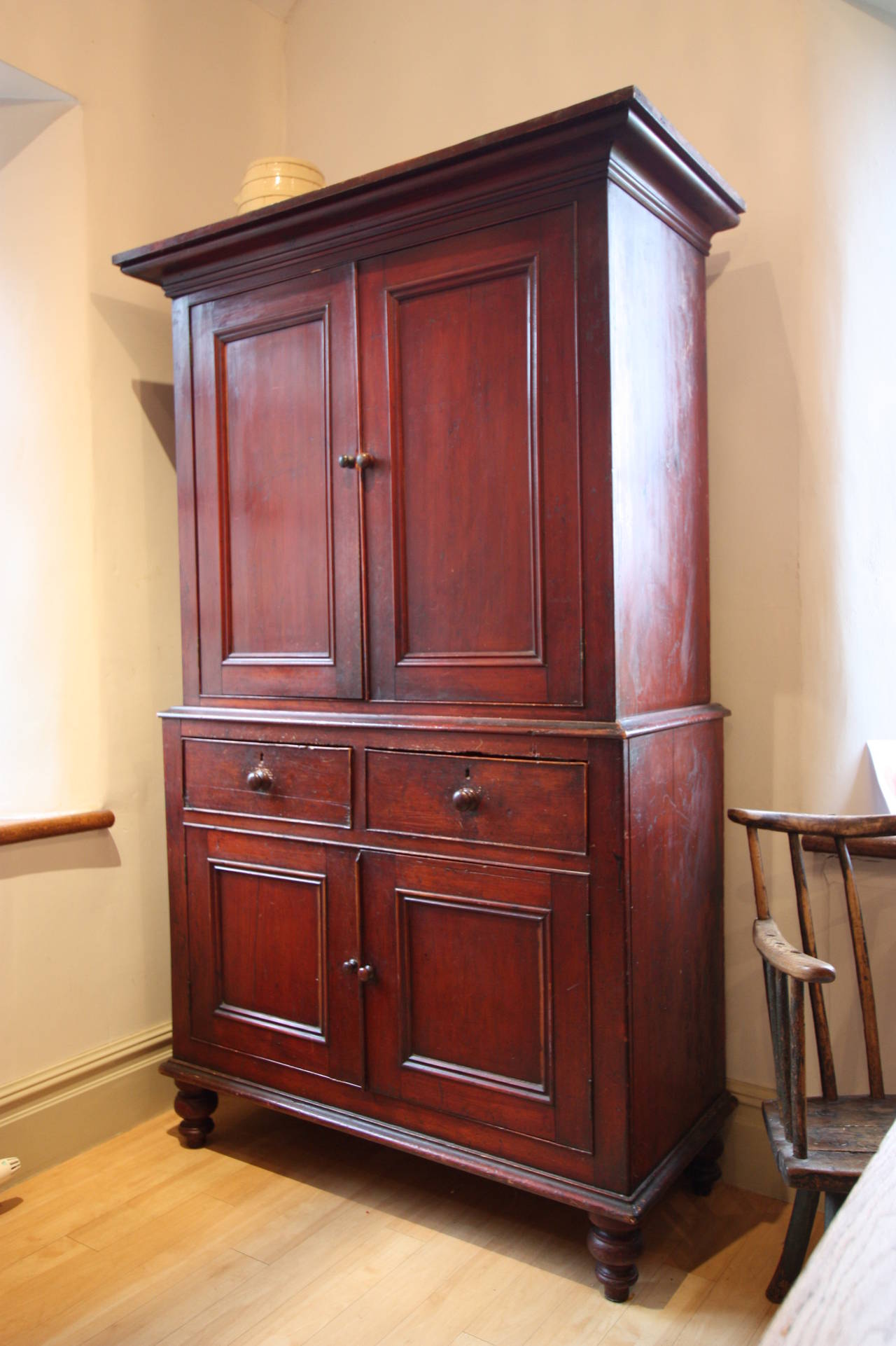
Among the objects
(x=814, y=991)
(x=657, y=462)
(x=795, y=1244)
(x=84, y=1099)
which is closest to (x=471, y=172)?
(x=657, y=462)

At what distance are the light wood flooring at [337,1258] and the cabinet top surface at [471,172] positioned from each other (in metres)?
1.93

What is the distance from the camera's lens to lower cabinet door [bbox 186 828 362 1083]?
6.67ft

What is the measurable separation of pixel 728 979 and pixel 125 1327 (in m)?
1.30

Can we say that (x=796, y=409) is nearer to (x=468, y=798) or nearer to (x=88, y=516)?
(x=468, y=798)

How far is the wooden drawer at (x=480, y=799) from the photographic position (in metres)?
1.73

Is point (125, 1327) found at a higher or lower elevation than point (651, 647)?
lower

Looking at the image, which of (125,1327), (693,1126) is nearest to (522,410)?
(693,1126)

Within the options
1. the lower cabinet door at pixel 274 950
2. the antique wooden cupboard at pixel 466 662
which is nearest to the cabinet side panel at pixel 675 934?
the antique wooden cupboard at pixel 466 662

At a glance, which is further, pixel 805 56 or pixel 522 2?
pixel 522 2

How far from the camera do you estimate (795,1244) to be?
163 cm

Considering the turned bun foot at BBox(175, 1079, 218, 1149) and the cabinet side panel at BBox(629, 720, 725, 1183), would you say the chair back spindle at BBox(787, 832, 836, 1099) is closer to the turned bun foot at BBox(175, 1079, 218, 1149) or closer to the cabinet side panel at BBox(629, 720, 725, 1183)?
the cabinet side panel at BBox(629, 720, 725, 1183)

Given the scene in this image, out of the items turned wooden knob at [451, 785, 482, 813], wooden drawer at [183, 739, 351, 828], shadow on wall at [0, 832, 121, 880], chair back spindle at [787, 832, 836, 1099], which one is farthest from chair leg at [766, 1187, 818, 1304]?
shadow on wall at [0, 832, 121, 880]

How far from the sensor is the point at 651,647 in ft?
6.01

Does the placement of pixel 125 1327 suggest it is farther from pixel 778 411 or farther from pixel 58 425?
pixel 778 411
